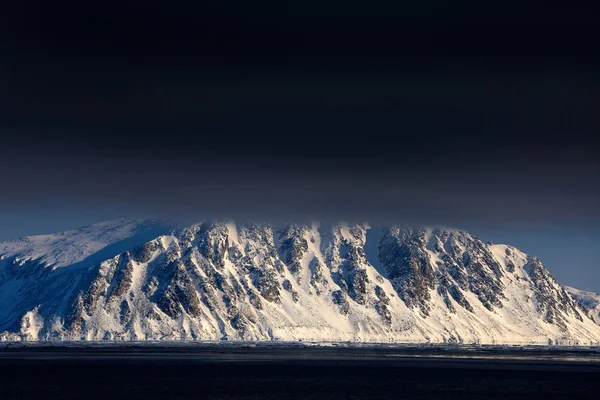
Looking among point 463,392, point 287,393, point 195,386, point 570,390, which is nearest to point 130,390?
point 195,386

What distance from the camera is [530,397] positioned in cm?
17862

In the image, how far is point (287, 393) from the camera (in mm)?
170625

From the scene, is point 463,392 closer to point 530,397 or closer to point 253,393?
point 530,397

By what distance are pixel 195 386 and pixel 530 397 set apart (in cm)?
6879

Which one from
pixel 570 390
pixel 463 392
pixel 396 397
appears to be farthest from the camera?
pixel 570 390

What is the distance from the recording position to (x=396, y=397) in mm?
169750

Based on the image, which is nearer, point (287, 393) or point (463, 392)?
point (287, 393)

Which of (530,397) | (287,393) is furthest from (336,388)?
(530,397)

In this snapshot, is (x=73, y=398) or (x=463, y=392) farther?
(x=463, y=392)

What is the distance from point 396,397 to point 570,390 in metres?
51.3

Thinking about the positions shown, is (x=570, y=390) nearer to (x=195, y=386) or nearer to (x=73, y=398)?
(x=195, y=386)

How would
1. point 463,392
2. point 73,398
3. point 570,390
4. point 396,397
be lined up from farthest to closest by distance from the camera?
point 570,390 < point 463,392 < point 396,397 < point 73,398

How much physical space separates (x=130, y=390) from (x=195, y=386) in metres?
16.7

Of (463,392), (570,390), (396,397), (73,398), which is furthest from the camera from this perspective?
(570,390)
